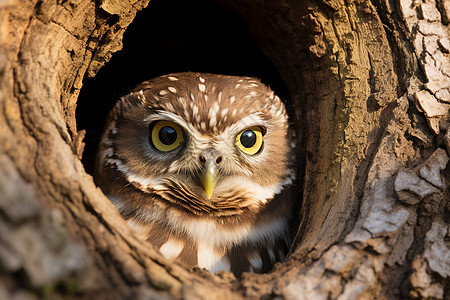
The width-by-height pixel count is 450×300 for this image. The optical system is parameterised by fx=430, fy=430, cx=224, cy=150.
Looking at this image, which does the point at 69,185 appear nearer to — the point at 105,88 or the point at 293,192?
the point at 293,192

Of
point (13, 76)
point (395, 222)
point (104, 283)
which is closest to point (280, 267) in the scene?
point (395, 222)

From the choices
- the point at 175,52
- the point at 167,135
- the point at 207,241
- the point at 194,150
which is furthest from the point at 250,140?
the point at 175,52

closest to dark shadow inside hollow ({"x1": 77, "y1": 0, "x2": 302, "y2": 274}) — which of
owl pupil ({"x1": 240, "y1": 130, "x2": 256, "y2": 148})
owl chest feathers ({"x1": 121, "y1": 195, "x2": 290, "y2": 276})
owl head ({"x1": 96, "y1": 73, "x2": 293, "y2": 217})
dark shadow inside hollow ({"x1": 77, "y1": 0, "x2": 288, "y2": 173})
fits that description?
dark shadow inside hollow ({"x1": 77, "y1": 0, "x2": 288, "y2": 173})

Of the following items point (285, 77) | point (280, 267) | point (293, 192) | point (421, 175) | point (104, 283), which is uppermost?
point (285, 77)

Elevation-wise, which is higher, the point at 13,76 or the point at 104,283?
the point at 13,76

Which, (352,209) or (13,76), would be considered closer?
(13,76)

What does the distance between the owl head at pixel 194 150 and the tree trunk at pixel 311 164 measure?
34 centimetres

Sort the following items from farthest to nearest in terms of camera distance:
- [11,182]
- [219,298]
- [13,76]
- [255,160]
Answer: [255,160]
[13,76]
[219,298]
[11,182]

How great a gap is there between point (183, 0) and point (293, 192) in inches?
79.1

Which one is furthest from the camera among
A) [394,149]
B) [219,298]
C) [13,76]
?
[394,149]

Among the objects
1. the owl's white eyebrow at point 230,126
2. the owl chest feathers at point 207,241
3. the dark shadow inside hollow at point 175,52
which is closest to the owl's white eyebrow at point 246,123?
the owl's white eyebrow at point 230,126

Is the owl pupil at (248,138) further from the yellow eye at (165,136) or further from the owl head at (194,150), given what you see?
the yellow eye at (165,136)

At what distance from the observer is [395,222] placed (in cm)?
194

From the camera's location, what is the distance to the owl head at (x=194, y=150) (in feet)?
8.82
